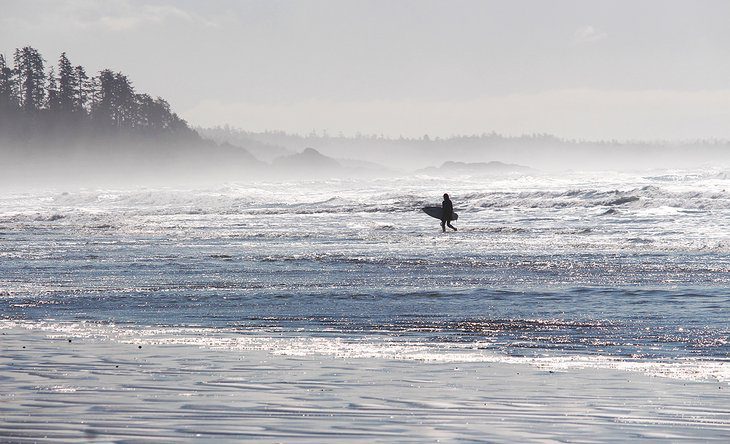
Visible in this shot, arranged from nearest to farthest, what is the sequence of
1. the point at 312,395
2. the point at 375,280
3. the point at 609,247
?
1. the point at 312,395
2. the point at 375,280
3. the point at 609,247

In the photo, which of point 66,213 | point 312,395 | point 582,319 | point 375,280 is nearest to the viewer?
point 312,395

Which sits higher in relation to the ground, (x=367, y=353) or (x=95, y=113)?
(x=95, y=113)

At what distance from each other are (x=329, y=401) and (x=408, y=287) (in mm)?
9287

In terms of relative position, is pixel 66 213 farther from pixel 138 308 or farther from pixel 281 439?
pixel 281 439

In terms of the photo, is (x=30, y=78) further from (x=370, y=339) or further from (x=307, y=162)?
(x=370, y=339)

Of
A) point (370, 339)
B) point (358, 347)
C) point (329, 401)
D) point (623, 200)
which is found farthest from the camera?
point (623, 200)

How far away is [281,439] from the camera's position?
612cm

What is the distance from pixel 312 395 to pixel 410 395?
2.40ft

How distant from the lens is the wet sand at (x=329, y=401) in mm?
6312

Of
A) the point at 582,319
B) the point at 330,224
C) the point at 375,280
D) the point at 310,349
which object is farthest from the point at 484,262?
the point at 330,224

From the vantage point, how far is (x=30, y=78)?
14312cm

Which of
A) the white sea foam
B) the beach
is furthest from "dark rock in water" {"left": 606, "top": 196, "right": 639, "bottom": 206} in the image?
the white sea foam

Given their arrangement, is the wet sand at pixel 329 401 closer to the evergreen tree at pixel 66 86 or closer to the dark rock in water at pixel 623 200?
the dark rock in water at pixel 623 200

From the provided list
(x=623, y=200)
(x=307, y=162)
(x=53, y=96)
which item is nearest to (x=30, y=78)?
(x=53, y=96)
